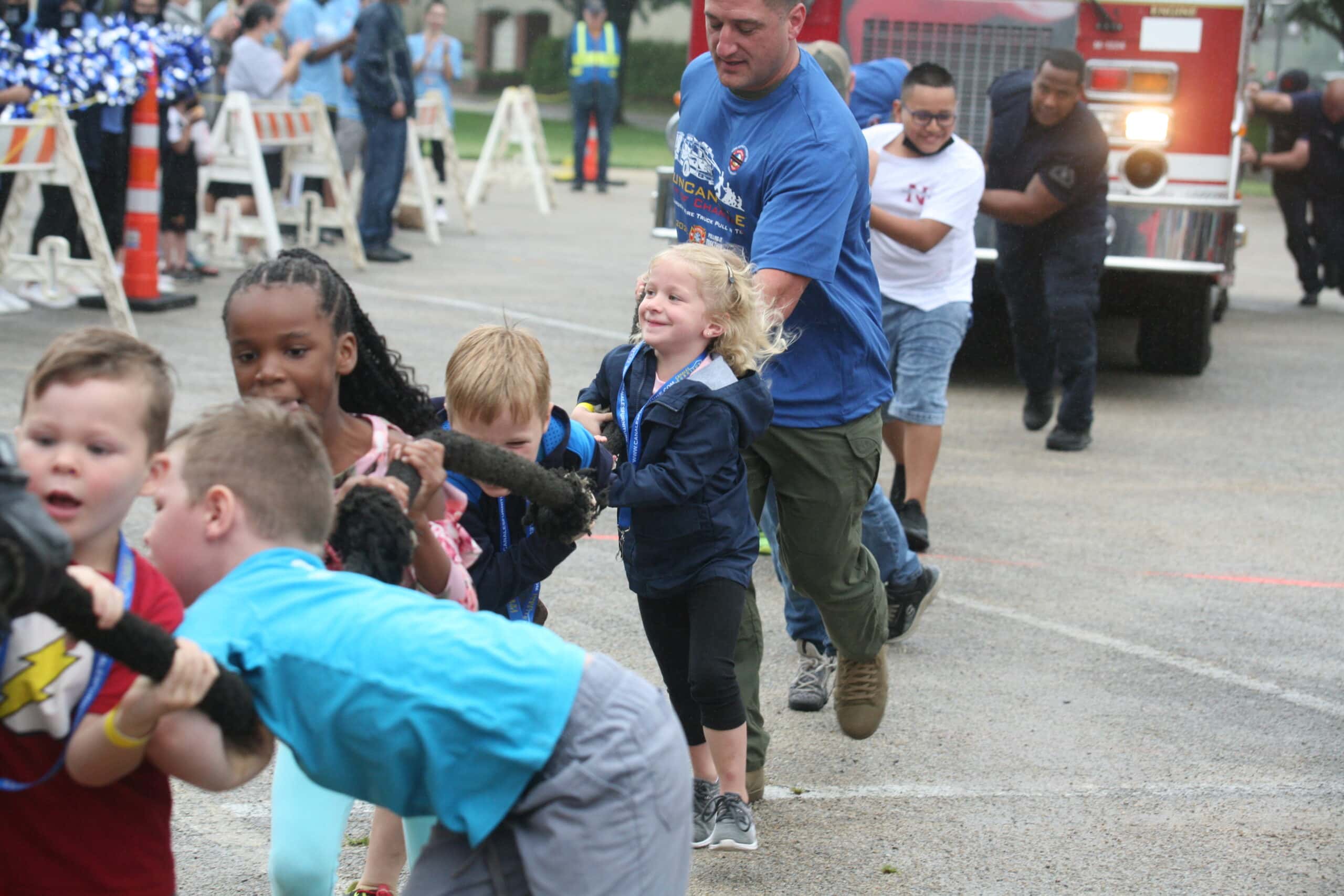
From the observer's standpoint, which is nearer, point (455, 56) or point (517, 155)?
point (455, 56)

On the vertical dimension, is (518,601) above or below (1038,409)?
above

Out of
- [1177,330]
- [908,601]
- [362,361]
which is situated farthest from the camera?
[1177,330]

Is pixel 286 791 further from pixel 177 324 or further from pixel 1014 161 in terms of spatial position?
pixel 177 324

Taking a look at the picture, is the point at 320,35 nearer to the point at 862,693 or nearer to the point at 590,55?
the point at 590,55

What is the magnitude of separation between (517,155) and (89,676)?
52.7 ft

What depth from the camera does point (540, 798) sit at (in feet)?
6.60

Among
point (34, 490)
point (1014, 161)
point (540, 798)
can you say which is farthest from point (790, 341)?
point (1014, 161)

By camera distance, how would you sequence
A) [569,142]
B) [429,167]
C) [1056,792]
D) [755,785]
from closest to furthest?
[755,785]
[1056,792]
[429,167]
[569,142]

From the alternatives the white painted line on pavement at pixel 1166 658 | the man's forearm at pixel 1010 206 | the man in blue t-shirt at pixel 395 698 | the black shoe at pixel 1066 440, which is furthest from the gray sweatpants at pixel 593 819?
the black shoe at pixel 1066 440

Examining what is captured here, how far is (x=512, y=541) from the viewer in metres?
3.04

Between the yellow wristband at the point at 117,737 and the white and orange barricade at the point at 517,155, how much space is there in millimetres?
14876

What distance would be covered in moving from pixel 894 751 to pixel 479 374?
6.57 ft

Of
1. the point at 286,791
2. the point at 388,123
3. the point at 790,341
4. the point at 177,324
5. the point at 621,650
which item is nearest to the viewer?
the point at 286,791

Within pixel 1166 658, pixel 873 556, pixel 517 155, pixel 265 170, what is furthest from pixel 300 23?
pixel 1166 658
